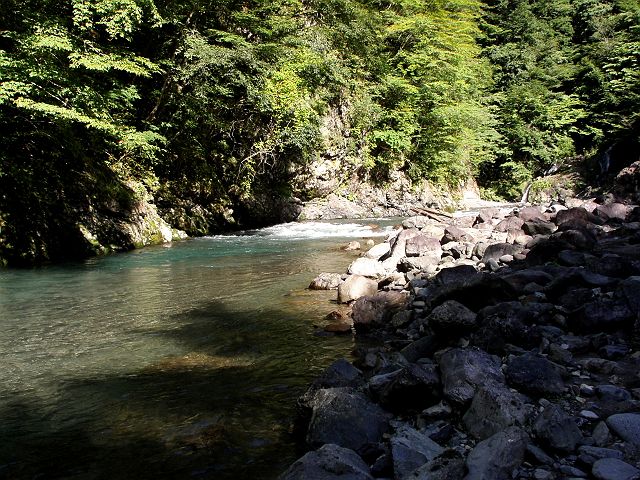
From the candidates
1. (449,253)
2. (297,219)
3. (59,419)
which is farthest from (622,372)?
(297,219)

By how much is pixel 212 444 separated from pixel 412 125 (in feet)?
78.1

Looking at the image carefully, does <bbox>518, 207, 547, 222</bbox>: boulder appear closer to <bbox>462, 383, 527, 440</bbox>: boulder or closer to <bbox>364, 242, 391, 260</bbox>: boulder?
<bbox>364, 242, 391, 260</bbox>: boulder

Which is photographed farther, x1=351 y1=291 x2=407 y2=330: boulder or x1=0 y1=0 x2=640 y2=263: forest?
x1=0 y1=0 x2=640 y2=263: forest

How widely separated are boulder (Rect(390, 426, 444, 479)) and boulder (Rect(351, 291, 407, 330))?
125 inches

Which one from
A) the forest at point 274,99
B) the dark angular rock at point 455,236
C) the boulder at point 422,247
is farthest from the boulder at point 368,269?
the forest at point 274,99

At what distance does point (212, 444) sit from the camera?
3656mm

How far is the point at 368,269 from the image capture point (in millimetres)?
9281

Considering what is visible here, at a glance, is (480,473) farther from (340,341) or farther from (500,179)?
(500,179)

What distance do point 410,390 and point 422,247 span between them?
6.35 meters

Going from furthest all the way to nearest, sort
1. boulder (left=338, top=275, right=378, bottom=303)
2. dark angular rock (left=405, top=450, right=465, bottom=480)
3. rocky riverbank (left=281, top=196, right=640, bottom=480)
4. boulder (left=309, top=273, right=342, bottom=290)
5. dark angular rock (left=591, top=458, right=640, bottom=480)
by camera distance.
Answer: boulder (left=309, top=273, right=342, bottom=290)
boulder (left=338, top=275, right=378, bottom=303)
rocky riverbank (left=281, top=196, right=640, bottom=480)
dark angular rock (left=405, top=450, right=465, bottom=480)
dark angular rock (left=591, top=458, right=640, bottom=480)

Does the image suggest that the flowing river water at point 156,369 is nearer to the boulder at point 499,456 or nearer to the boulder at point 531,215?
the boulder at point 499,456

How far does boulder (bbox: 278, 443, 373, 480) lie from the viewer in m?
2.79

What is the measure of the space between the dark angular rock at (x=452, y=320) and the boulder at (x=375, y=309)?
1450 millimetres

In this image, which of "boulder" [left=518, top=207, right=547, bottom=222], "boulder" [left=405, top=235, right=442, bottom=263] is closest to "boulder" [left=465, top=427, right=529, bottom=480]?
"boulder" [left=405, top=235, right=442, bottom=263]
